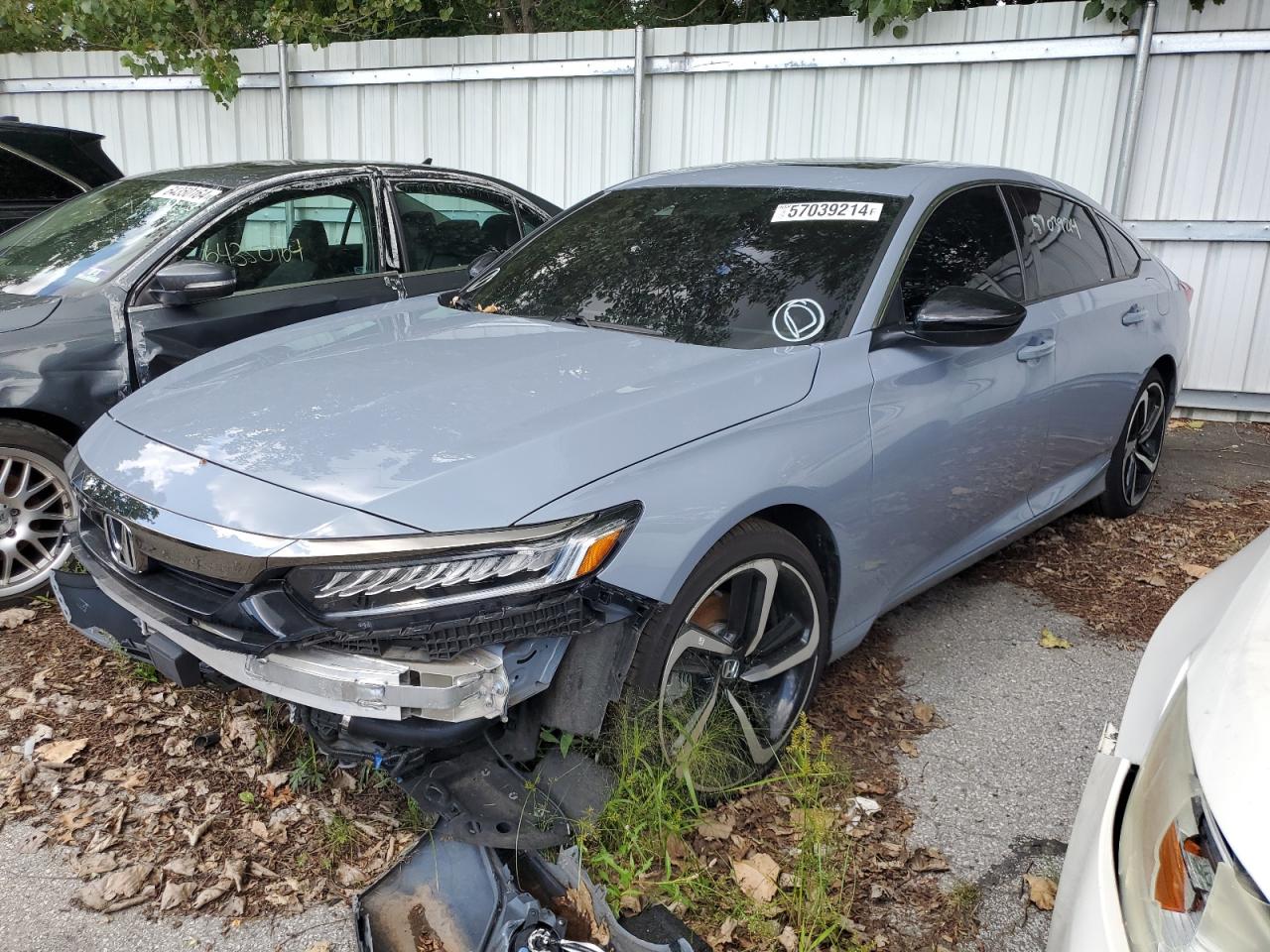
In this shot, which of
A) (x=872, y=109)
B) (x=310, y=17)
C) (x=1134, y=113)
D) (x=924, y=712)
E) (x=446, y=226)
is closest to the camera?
(x=924, y=712)

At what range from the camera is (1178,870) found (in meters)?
1.35

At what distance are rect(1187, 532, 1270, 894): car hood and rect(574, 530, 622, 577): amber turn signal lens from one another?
1105 millimetres

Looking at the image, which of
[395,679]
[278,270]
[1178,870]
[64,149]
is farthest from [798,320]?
[64,149]

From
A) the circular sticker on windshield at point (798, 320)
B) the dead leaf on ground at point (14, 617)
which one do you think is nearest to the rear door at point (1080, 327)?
the circular sticker on windshield at point (798, 320)

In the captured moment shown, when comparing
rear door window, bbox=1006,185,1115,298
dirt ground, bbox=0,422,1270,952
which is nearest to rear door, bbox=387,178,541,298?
dirt ground, bbox=0,422,1270,952

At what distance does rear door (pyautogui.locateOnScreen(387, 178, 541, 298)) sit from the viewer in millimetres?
4973

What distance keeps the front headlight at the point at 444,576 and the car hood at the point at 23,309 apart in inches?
86.3

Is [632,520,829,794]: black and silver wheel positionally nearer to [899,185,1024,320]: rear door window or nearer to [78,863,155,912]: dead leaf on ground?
[899,185,1024,320]: rear door window

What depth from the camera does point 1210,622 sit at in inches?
72.9

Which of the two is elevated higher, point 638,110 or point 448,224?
A: point 638,110

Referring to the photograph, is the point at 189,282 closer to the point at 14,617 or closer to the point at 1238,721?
the point at 14,617

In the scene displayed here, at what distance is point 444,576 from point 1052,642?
258 centimetres

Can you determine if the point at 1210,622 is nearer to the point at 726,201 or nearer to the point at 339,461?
the point at 339,461

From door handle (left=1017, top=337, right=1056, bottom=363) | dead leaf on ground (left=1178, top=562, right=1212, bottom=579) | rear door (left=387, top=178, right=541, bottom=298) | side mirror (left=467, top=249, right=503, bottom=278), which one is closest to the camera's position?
door handle (left=1017, top=337, right=1056, bottom=363)
